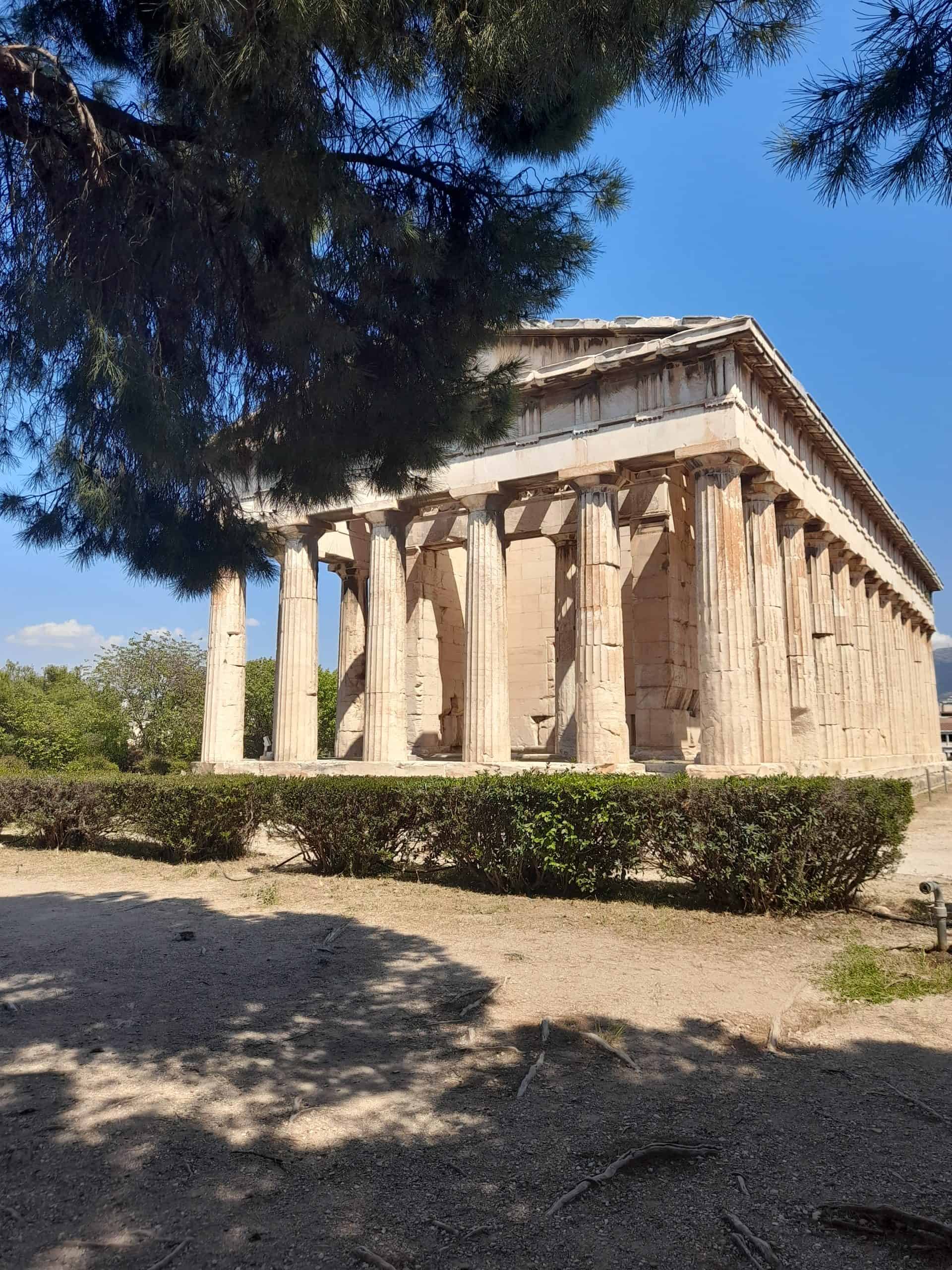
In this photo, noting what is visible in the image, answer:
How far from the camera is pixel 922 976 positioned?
5855 mm

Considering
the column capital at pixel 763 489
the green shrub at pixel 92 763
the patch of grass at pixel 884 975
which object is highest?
the column capital at pixel 763 489

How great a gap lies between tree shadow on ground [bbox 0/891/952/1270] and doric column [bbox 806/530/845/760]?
17314 millimetres

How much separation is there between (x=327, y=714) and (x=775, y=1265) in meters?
34.8

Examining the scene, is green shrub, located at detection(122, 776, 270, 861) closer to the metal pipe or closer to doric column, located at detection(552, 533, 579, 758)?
the metal pipe

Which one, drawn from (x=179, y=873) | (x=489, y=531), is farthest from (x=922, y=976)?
(x=489, y=531)

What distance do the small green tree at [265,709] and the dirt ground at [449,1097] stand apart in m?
29.1

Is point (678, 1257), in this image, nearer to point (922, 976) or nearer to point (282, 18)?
point (922, 976)

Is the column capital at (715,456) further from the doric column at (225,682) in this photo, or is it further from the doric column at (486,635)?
the doric column at (225,682)

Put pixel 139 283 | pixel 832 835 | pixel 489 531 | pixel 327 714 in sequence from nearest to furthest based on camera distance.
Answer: pixel 139 283 < pixel 832 835 < pixel 489 531 < pixel 327 714

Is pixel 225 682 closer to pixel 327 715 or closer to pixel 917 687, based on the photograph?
pixel 327 715

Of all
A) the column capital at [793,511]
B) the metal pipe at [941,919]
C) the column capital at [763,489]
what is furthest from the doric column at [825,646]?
the metal pipe at [941,919]

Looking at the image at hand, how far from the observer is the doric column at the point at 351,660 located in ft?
73.8

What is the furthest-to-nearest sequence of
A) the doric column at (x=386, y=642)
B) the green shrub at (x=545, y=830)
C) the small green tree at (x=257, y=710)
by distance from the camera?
the small green tree at (x=257, y=710)
the doric column at (x=386, y=642)
the green shrub at (x=545, y=830)

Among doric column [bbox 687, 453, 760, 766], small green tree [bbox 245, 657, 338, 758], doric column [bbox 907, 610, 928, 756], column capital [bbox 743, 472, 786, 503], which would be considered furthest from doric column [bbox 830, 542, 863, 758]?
small green tree [bbox 245, 657, 338, 758]
